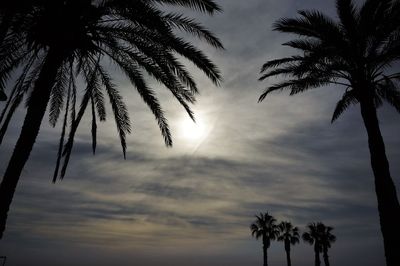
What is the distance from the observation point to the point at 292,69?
46.4ft

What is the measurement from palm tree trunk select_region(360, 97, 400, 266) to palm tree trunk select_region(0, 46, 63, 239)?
9.53 meters

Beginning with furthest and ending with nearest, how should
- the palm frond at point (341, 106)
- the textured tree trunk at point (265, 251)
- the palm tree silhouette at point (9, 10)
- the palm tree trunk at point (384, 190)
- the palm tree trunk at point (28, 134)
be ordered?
1. the textured tree trunk at point (265, 251)
2. the palm frond at point (341, 106)
3. the palm tree trunk at point (384, 190)
4. the palm tree trunk at point (28, 134)
5. the palm tree silhouette at point (9, 10)

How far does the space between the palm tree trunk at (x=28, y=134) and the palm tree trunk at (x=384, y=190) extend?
9.53m

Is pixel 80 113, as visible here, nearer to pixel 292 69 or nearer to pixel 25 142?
pixel 25 142

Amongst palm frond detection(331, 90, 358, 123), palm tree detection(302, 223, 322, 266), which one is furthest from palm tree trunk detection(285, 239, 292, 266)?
palm frond detection(331, 90, 358, 123)

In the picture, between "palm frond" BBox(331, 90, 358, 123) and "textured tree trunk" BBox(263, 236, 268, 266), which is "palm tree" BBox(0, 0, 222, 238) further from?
"textured tree trunk" BBox(263, 236, 268, 266)

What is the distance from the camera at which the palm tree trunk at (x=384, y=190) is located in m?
9.47

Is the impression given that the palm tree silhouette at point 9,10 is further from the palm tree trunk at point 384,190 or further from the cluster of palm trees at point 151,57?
the palm tree trunk at point 384,190

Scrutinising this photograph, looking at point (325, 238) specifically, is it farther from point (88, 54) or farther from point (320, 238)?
point (88, 54)

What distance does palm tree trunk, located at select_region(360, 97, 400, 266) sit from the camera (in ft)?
31.1

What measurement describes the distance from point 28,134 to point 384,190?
32.1 ft

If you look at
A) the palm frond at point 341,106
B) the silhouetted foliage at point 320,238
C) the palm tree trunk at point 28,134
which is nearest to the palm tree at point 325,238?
the silhouetted foliage at point 320,238

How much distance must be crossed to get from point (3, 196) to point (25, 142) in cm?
120

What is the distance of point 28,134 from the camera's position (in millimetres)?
7449
